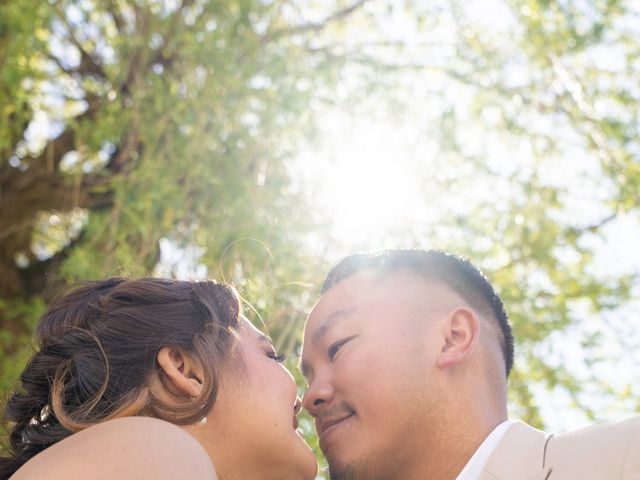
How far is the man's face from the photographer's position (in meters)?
3.04

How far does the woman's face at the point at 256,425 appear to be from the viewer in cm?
254

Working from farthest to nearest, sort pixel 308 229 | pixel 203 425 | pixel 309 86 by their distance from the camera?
pixel 309 86 < pixel 308 229 < pixel 203 425

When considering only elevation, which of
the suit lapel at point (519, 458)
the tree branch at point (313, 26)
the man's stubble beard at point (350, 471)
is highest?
the tree branch at point (313, 26)

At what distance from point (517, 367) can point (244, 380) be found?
3.93 meters

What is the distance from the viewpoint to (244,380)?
8.75ft

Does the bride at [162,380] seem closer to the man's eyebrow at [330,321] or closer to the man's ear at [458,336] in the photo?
the man's eyebrow at [330,321]

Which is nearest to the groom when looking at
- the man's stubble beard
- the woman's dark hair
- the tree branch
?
the man's stubble beard

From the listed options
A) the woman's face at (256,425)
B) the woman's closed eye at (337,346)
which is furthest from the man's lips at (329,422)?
the woman's face at (256,425)

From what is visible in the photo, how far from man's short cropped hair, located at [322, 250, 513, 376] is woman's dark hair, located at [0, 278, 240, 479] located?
736 millimetres

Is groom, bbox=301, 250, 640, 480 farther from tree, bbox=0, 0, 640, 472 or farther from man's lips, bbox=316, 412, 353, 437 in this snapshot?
tree, bbox=0, 0, 640, 472

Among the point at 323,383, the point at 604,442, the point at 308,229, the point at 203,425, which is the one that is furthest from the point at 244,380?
the point at 308,229

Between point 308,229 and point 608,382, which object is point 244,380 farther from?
point 608,382

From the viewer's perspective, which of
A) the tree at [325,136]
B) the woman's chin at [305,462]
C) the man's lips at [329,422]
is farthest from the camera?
the tree at [325,136]

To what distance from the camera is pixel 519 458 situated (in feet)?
9.04
